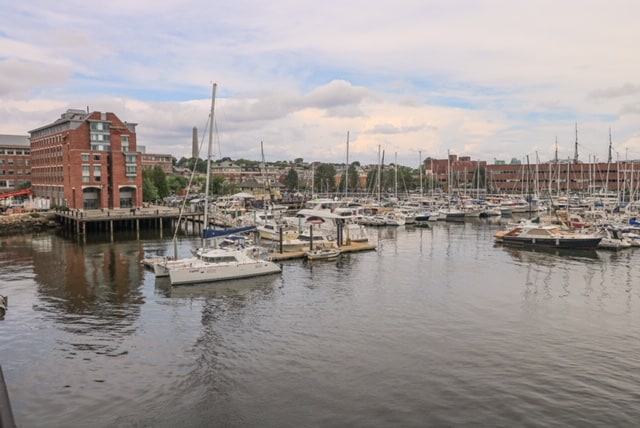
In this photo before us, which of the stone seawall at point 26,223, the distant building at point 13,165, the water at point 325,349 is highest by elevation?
the distant building at point 13,165

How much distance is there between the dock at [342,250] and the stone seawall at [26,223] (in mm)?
45006

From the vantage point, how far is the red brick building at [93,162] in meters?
83.9

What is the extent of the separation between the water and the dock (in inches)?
225

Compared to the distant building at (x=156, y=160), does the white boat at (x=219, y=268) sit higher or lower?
lower

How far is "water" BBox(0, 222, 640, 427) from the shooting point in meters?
19.4

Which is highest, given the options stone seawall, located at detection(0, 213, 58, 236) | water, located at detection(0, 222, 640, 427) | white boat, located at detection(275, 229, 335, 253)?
stone seawall, located at detection(0, 213, 58, 236)

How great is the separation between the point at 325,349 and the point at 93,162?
72.4 m

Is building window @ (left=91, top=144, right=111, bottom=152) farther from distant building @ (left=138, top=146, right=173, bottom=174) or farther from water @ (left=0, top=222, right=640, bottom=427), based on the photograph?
distant building @ (left=138, top=146, right=173, bottom=174)

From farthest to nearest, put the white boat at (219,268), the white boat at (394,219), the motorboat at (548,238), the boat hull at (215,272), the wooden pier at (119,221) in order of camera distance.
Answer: the white boat at (394,219) < the wooden pier at (119,221) < the motorboat at (548,238) < the white boat at (219,268) < the boat hull at (215,272)

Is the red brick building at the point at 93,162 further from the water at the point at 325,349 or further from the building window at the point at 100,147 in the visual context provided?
the water at the point at 325,349

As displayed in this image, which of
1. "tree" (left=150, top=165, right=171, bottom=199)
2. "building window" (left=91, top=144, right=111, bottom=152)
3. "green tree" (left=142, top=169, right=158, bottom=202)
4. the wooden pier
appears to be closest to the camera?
the wooden pier

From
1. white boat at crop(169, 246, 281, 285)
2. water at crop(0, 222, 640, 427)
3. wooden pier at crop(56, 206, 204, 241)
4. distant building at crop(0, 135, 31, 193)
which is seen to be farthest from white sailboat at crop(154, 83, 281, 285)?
distant building at crop(0, 135, 31, 193)

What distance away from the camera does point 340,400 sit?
66.1ft

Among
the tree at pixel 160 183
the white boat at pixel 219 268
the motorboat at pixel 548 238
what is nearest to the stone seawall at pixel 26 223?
the tree at pixel 160 183
